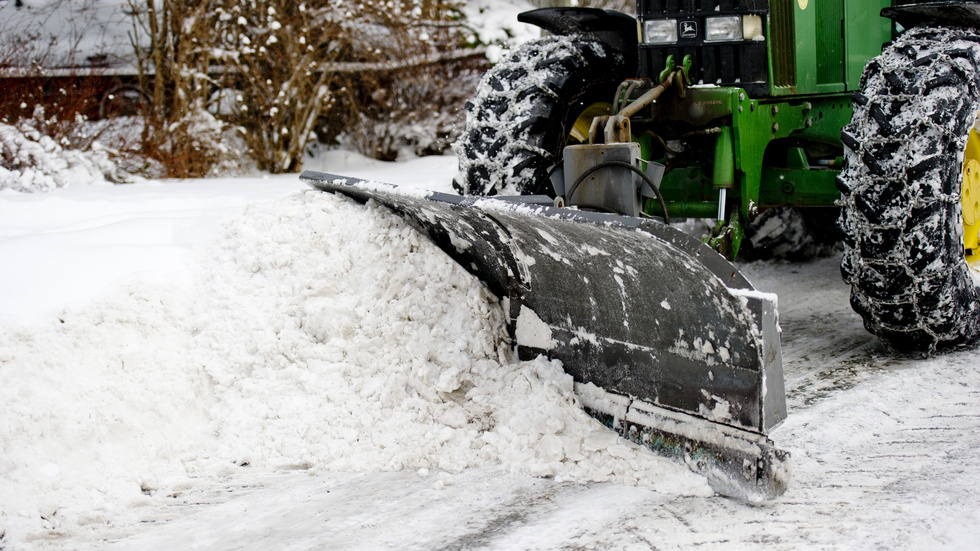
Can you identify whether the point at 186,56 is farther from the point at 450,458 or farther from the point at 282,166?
the point at 450,458

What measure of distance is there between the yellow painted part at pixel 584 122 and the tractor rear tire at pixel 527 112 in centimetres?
3

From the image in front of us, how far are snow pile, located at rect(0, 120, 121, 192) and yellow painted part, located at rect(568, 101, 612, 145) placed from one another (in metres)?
4.39

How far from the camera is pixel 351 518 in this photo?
2484 millimetres

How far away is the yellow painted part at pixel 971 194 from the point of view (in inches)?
158

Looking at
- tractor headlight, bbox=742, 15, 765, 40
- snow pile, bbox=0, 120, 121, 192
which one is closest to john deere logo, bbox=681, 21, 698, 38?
tractor headlight, bbox=742, 15, 765, 40

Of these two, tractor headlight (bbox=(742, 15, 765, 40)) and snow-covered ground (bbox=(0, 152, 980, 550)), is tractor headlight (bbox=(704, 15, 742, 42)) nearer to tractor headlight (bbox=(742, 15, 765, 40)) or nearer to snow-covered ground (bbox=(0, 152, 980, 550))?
tractor headlight (bbox=(742, 15, 765, 40))

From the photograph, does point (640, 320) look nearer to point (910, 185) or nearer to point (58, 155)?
point (910, 185)

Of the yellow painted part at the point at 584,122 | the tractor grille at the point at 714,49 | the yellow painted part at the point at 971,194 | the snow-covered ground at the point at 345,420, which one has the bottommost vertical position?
the snow-covered ground at the point at 345,420

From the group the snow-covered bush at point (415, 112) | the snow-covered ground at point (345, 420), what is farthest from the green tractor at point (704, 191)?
the snow-covered bush at point (415, 112)

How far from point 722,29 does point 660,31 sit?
0.85 feet

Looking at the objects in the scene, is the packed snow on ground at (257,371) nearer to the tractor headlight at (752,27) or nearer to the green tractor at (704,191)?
the green tractor at (704,191)

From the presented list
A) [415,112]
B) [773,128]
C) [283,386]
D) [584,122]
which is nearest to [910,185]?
[773,128]

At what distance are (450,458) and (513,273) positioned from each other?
0.83 metres

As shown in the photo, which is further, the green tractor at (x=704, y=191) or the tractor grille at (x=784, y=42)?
the tractor grille at (x=784, y=42)
